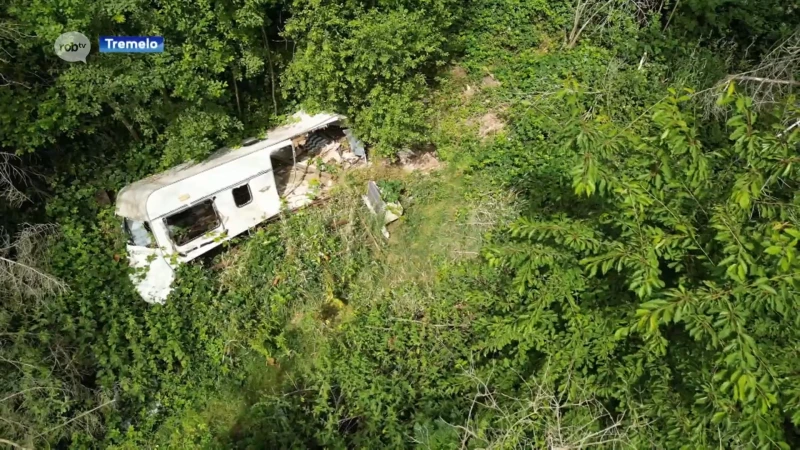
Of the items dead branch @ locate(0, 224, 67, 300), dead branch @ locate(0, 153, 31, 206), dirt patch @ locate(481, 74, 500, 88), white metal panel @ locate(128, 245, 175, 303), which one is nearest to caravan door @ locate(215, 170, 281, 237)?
white metal panel @ locate(128, 245, 175, 303)

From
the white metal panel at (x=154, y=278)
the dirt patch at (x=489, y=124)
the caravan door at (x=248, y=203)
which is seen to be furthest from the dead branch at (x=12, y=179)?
the dirt patch at (x=489, y=124)

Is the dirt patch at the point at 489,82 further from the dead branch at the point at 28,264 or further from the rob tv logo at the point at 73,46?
the dead branch at the point at 28,264

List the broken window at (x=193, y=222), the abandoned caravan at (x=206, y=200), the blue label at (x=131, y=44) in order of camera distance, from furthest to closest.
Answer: the broken window at (x=193, y=222)
the abandoned caravan at (x=206, y=200)
the blue label at (x=131, y=44)

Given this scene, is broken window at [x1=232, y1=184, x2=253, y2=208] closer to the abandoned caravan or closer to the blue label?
the abandoned caravan

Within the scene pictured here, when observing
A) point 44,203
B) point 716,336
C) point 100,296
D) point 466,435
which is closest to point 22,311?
point 100,296

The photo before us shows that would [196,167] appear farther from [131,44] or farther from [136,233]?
[131,44]

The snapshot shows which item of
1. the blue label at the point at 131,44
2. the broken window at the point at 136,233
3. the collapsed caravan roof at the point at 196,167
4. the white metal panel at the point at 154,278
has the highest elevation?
the blue label at the point at 131,44

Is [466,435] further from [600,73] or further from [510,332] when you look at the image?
[600,73]
